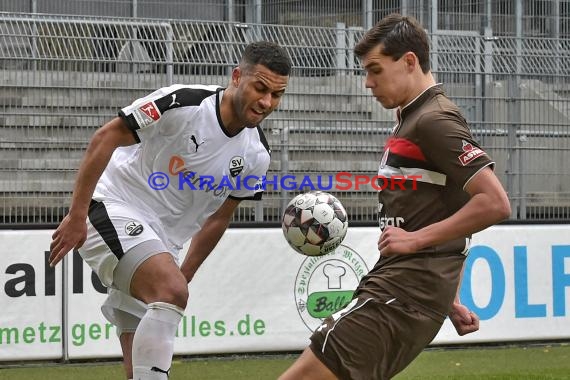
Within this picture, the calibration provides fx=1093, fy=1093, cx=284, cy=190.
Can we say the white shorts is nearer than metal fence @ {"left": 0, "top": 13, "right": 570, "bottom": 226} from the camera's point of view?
Yes

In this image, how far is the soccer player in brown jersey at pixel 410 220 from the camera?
4.09 metres

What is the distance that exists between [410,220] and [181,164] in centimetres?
185

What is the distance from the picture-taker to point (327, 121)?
36.9 ft

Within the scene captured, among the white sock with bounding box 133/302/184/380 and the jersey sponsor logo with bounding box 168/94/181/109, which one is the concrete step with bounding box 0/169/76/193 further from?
the white sock with bounding box 133/302/184/380

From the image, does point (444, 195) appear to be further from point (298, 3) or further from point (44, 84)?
point (298, 3)

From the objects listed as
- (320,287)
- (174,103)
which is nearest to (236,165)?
(174,103)

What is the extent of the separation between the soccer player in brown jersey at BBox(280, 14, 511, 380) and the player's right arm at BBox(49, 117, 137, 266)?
5.28 feet

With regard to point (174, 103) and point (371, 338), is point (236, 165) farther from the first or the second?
point (371, 338)

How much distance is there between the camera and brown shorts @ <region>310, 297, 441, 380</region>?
4.17 meters

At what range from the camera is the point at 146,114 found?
5.55 metres

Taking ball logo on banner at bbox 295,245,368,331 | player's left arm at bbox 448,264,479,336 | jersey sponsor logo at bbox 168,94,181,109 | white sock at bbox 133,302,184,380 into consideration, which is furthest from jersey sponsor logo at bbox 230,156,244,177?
ball logo on banner at bbox 295,245,368,331

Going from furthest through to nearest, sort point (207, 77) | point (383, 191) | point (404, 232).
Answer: point (207, 77), point (383, 191), point (404, 232)

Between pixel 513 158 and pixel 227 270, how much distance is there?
11.9ft

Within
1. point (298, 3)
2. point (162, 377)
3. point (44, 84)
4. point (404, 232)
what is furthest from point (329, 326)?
point (298, 3)
